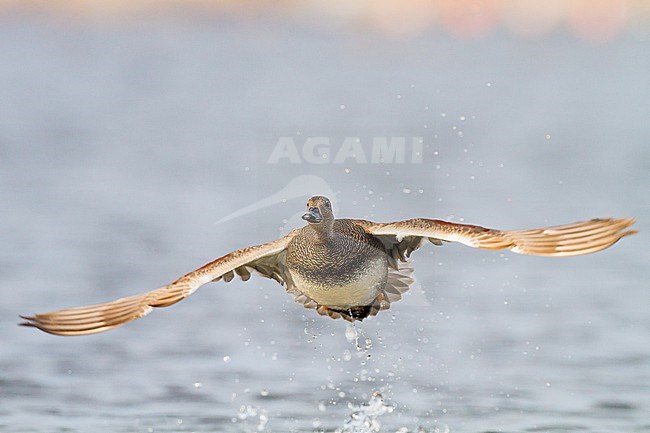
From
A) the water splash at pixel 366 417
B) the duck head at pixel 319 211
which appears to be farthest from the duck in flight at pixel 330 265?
the water splash at pixel 366 417

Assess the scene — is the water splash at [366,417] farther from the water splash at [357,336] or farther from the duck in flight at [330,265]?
the duck in flight at [330,265]

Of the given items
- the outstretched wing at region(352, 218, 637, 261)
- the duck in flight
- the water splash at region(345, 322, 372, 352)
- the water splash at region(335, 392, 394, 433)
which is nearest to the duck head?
the duck in flight

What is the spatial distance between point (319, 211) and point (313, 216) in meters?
0.07

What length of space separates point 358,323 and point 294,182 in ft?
7.35

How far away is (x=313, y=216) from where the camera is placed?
5.83 meters

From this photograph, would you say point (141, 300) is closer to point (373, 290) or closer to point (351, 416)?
point (373, 290)

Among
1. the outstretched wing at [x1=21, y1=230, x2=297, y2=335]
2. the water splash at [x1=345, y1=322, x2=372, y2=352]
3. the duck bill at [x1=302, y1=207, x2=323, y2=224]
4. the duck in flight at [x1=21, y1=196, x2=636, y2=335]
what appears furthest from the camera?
the water splash at [x1=345, y1=322, x2=372, y2=352]

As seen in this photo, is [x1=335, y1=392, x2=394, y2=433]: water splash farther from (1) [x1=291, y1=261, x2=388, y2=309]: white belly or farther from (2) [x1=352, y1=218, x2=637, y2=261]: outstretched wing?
(2) [x1=352, y1=218, x2=637, y2=261]: outstretched wing

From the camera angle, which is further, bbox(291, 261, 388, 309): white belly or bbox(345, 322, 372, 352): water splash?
bbox(345, 322, 372, 352): water splash

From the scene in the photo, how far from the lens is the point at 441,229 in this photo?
17.8 feet

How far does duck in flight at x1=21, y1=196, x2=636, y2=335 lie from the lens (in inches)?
212

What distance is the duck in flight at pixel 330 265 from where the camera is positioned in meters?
5.39

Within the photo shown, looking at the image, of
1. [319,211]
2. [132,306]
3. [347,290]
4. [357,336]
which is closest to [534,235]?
[347,290]

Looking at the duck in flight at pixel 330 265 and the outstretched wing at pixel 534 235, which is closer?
the outstretched wing at pixel 534 235
